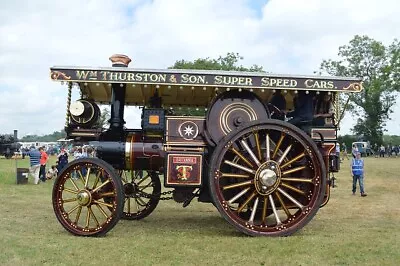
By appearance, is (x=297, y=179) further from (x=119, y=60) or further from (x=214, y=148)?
(x=119, y=60)

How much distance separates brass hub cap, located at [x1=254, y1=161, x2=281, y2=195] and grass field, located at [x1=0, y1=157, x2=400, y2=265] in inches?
28.9

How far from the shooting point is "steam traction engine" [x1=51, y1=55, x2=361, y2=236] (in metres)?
7.41

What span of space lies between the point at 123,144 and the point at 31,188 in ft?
28.8

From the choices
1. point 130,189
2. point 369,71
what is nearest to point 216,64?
point 369,71

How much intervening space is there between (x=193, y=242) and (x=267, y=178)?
1.38 m

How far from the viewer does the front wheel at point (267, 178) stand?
24.2 feet

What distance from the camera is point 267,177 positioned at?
24.2ft

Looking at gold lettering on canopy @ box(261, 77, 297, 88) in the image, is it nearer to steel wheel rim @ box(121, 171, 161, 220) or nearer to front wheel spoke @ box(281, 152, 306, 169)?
front wheel spoke @ box(281, 152, 306, 169)

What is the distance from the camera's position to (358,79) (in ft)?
24.7

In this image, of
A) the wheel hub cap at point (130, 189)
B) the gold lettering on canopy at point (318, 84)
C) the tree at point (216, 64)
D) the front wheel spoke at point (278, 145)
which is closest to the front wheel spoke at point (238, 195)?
the front wheel spoke at point (278, 145)

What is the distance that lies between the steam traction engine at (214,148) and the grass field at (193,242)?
48 cm

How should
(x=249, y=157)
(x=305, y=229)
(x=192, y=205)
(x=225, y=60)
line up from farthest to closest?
(x=225, y=60) → (x=192, y=205) → (x=305, y=229) → (x=249, y=157)

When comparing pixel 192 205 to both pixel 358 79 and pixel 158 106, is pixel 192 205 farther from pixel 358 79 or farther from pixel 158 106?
pixel 358 79

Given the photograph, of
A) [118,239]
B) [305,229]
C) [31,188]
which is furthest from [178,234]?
[31,188]
